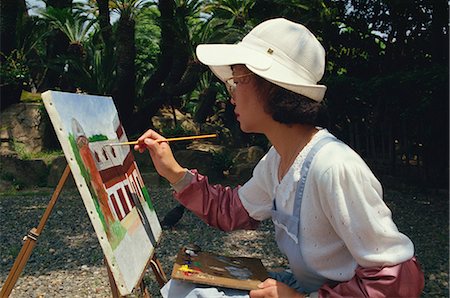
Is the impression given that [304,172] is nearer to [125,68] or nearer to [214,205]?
[214,205]

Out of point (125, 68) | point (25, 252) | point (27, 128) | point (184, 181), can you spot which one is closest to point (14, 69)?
point (27, 128)

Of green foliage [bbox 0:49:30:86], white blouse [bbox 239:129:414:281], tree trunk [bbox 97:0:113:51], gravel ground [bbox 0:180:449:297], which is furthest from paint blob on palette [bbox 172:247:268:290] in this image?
green foliage [bbox 0:49:30:86]

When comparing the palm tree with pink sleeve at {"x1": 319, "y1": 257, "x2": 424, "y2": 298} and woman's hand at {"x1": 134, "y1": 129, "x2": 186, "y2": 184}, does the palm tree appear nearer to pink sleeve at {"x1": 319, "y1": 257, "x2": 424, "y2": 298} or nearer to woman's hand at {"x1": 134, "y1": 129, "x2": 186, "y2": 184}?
woman's hand at {"x1": 134, "y1": 129, "x2": 186, "y2": 184}

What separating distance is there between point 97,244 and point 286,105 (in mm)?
3993

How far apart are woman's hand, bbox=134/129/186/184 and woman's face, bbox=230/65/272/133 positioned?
36 centimetres

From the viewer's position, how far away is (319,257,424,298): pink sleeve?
4.60 ft

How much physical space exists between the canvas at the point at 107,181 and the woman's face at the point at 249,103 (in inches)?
20.7

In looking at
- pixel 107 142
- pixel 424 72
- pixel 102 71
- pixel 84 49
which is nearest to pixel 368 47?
pixel 424 72

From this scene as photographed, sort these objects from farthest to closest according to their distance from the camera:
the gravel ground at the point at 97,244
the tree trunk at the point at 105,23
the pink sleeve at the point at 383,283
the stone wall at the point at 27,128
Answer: the stone wall at the point at 27,128 < the tree trunk at the point at 105,23 < the gravel ground at the point at 97,244 < the pink sleeve at the point at 383,283

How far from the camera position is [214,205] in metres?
1.99

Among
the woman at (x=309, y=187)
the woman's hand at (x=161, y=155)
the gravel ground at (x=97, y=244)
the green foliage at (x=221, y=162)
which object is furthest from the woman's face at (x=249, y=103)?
the green foliage at (x=221, y=162)

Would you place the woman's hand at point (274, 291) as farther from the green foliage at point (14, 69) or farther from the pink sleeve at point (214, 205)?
the green foliage at point (14, 69)

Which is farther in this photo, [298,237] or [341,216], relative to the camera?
[298,237]

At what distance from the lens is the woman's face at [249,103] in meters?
1.64
